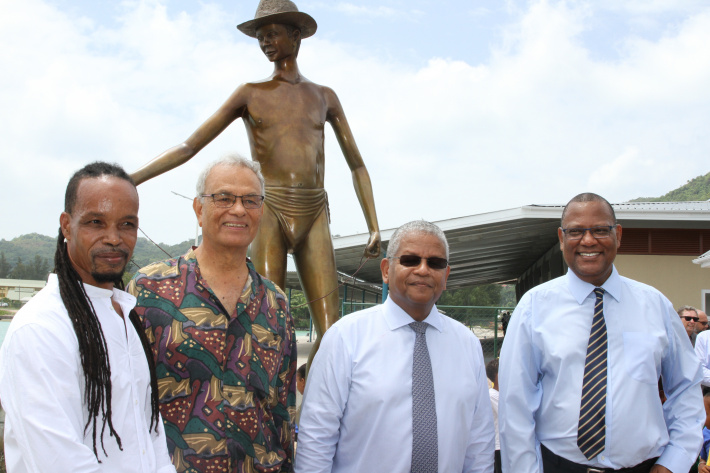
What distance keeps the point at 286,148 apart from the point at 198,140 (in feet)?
1.75

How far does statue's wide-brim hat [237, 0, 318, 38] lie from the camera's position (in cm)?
375

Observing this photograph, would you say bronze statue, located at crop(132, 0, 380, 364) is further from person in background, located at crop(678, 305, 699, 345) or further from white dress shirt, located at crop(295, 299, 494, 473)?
person in background, located at crop(678, 305, 699, 345)

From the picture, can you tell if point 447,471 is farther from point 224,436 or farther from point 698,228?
point 698,228

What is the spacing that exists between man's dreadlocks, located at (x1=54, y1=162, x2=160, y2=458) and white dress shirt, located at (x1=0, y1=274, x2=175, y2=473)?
0.02 meters

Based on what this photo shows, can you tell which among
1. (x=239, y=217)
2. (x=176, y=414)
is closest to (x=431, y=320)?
(x=239, y=217)

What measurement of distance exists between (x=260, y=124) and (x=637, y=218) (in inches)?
396

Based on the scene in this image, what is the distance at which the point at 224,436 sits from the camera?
2.07m

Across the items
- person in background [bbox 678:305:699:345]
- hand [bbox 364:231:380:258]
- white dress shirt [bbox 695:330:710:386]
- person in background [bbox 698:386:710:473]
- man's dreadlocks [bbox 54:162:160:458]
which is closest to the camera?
man's dreadlocks [bbox 54:162:160:458]

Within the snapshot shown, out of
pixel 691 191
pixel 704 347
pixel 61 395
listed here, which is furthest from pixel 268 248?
pixel 691 191

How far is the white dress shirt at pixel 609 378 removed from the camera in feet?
7.89

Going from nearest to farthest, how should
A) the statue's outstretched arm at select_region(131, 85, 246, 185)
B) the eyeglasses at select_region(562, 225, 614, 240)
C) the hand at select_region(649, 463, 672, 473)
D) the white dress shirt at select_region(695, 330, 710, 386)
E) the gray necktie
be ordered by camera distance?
the gray necktie < the hand at select_region(649, 463, 672, 473) < the eyeglasses at select_region(562, 225, 614, 240) < the statue's outstretched arm at select_region(131, 85, 246, 185) < the white dress shirt at select_region(695, 330, 710, 386)

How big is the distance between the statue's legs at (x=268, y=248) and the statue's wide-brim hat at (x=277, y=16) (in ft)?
3.78

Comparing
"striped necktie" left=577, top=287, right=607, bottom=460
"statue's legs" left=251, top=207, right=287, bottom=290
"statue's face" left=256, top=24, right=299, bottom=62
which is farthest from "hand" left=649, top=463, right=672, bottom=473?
"statue's face" left=256, top=24, right=299, bottom=62

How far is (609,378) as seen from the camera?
246 centimetres
